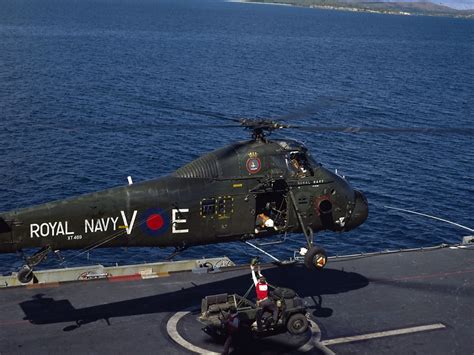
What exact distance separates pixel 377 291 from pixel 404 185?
3035 centimetres

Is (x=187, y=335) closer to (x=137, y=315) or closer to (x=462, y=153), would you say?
(x=137, y=315)

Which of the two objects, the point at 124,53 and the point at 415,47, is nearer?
the point at 124,53

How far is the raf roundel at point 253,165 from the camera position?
76.3ft

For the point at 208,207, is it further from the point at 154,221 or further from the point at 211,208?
the point at 154,221

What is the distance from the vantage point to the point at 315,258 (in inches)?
874

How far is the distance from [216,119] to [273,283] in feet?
169

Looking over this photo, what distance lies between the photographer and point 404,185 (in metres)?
55.7

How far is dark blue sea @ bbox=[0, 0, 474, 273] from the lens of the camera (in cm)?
4819

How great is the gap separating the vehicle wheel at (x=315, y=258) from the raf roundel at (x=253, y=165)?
375 centimetres

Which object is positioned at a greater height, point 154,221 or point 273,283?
point 154,221

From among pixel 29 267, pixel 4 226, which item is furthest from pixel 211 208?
pixel 4 226

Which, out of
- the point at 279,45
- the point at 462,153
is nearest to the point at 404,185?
the point at 462,153

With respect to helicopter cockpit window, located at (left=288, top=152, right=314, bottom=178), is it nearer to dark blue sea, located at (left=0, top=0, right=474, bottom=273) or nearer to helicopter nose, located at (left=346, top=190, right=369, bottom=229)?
dark blue sea, located at (left=0, top=0, right=474, bottom=273)

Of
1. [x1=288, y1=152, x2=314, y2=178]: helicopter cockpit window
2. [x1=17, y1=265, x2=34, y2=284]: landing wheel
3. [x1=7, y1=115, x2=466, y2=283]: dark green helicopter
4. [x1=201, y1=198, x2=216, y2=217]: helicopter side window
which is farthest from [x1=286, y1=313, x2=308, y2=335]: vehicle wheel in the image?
[x1=17, y1=265, x2=34, y2=284]: landing wheel
